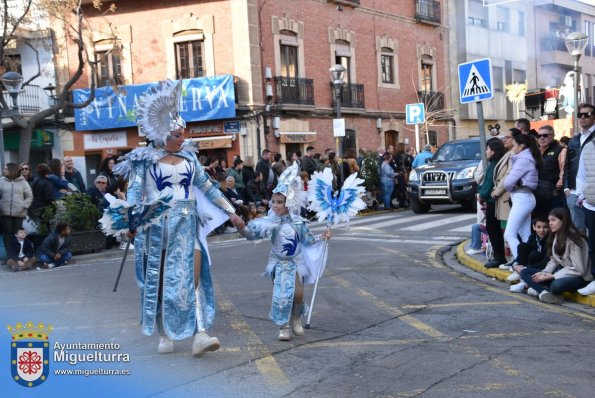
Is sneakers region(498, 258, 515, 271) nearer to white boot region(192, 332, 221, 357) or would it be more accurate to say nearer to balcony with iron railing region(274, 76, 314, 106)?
white boot region(192, 332, 221, 357)

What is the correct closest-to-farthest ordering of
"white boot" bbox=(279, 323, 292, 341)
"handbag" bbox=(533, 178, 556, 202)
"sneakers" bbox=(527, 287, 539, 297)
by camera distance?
"white boot" bbox=(279, 323, 292, 341), "sneakers" bbox=(527, 287, 539, 297), "handbag" bbox=(533, 178, 556, 202)

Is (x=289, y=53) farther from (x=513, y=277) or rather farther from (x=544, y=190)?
(x=513, y=277)

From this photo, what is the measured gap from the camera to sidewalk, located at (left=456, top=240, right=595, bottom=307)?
283 inches

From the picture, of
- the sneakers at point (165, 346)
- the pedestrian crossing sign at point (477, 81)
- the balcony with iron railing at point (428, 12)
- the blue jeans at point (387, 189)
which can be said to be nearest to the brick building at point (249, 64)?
the balcony with iron railing at point (428, 12)

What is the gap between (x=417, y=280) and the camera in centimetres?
882

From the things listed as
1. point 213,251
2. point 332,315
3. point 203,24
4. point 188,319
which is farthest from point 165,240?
point 203,24

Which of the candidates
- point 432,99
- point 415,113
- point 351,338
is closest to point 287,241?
point 351,338

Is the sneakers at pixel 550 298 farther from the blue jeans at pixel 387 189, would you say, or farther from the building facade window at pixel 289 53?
the building facade window at pixel 289 53

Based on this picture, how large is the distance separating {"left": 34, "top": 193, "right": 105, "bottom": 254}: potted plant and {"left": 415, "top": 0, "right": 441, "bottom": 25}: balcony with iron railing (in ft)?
74.6

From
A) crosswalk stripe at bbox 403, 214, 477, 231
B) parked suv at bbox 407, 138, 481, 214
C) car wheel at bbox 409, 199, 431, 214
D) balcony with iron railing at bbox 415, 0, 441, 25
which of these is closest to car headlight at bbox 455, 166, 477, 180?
parked suv at bbox 407, 138, 481, 214

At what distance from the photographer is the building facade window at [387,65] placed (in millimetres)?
30234

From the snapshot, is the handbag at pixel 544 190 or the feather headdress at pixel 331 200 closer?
the feather headdress at pixel 331 200

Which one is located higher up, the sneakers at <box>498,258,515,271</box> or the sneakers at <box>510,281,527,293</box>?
the sneakers at <box>498,258,515,271</box>

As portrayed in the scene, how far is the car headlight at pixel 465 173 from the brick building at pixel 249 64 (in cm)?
865
